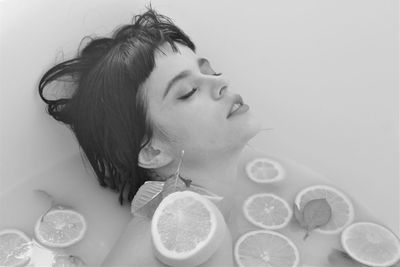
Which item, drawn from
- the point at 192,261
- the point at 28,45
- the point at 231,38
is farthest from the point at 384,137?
the point at 28,45

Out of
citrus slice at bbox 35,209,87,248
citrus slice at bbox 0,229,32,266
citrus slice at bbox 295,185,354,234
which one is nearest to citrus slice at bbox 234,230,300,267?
citrus slice at bbox 295,185,354,234

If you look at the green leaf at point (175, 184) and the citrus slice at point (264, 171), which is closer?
the green leaf at point (175, 184)

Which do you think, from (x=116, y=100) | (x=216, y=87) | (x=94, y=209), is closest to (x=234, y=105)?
(x=216, y=87)

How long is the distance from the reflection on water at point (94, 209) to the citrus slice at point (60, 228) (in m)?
0.02

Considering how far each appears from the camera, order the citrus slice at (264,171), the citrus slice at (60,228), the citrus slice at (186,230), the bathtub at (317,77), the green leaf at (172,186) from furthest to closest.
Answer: the bathtub at (317,77)
the citrus slice at (264,171)
the citrus slice at (60,228)
the green leaf at (172,186)
the citrus slice at (186,230)

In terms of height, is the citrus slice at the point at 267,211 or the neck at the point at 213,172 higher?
the neck at the point at 213,172

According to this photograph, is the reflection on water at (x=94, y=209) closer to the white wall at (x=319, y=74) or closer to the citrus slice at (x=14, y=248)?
the citrus slice at (x=14, y=248)

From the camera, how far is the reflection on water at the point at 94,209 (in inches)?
73.1

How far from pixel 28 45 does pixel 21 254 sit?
0.64 metres

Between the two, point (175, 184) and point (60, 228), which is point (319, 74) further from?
point (60, 228)

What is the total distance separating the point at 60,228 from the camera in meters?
1.87

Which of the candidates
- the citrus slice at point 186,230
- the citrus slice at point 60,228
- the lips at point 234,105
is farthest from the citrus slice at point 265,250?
the citrus slice at point 60,228

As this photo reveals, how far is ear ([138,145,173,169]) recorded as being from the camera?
1.73 m

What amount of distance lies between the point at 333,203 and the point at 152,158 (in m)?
0.64
